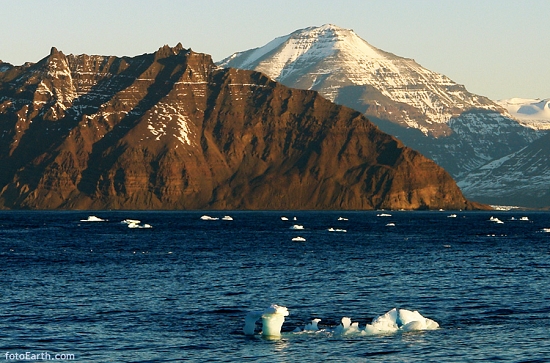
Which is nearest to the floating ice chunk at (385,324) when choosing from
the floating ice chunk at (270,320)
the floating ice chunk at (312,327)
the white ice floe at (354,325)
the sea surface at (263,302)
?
the white ice floe at (354,325)

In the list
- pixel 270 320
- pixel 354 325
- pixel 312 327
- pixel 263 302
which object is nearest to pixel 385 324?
pixel 354 325

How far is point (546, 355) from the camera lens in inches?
2805

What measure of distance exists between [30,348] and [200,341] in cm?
1215

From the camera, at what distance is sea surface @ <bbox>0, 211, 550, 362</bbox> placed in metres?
73.1

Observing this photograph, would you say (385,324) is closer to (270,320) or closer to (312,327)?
(312,327)

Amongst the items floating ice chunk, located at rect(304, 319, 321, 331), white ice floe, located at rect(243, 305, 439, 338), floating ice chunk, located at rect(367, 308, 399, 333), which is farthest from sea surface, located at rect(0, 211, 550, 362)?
floating ice chunk, located at rect(304, 319, 321, 331)

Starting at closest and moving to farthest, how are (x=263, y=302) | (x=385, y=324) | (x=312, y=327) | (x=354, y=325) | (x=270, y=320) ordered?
(x=270, y=320), (x=354, y=325), (x=385, y=324), (x=312, y=327), (x=263, y=302)

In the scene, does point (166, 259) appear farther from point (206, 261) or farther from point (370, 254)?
point (370, 254)

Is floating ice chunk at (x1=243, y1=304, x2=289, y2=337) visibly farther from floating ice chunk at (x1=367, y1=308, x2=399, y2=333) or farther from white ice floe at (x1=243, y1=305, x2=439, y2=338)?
floating ice chunk at (x1=367, y1=308, x2=399, y2=333)

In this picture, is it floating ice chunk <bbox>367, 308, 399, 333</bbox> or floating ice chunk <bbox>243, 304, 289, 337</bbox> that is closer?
floating ice chunk <bbox>243, 304, 289, 337</bbox>

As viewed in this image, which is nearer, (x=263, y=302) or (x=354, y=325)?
(x=354, y=325)

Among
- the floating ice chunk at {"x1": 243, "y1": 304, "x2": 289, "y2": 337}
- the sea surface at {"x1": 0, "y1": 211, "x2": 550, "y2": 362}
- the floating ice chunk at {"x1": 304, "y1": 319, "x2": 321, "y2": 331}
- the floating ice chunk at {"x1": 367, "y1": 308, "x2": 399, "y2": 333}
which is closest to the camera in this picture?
the sea surface at {"x1": 0, "y1": 211, "x2": 550, "y2": 362}

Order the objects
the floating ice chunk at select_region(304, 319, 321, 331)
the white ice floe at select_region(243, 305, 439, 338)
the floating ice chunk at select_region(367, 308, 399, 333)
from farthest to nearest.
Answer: the floating ice chunk at select_region(304, 319, 321, 331)
the floating ice chunk at select_region(367, 308, 399, 333)
the white ice floe at select_region(243, 305, 439, 338)

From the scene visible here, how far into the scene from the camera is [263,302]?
97.9 metres
